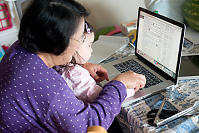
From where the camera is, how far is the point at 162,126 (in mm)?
723

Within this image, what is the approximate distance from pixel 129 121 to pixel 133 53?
496 millimetres

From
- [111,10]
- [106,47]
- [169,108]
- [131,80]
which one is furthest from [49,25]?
[111,10]

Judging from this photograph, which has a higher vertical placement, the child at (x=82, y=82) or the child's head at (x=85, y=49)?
the child's head at (x=85, y=49)

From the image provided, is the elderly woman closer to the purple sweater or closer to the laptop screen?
the purple sweater

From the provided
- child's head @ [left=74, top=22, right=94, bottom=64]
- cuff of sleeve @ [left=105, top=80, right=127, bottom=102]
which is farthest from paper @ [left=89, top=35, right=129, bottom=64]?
cuff of sleeve @ [left=105, top=80, right=127, bottom=102]

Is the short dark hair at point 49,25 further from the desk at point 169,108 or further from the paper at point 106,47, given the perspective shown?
the paper at point 106,47

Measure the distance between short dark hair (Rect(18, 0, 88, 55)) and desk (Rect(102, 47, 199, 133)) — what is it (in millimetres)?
357

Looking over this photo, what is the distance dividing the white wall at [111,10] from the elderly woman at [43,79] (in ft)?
3.72

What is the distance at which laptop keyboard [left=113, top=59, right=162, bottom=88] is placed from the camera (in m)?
0.94

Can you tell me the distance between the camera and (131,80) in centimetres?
84

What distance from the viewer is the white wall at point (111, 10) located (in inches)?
70.5

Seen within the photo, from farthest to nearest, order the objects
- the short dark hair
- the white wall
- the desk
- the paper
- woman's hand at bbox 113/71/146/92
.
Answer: the white wall
the paper
woman's hand at bbox 113/71/146/92
the desk
the short dark hair

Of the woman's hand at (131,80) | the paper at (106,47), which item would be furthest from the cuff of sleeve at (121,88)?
the paper at (106,47)

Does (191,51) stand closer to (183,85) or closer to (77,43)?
(183,85)
